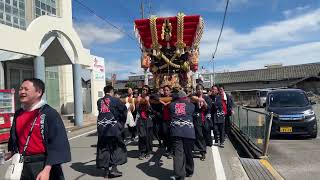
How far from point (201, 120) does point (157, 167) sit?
1.84 m

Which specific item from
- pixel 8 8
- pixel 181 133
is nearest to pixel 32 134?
pixel 181 133

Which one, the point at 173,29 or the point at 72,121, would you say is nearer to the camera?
the point at 173,29

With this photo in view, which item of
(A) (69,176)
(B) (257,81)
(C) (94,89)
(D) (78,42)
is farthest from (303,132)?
(B) (257,81)

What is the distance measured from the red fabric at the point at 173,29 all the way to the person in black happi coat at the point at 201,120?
366cm

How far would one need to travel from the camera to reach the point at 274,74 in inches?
2169

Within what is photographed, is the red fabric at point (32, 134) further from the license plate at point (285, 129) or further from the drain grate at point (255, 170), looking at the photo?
the license plate at point (285, 129)

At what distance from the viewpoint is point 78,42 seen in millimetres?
20078

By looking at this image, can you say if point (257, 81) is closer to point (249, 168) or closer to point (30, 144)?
point (249, 168)

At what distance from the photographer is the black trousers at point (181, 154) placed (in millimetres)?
6883

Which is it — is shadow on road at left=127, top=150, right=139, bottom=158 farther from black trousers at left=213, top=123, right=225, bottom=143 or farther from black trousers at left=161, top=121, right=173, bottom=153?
black trousers at left=213, top=123, right=225, bottom=143

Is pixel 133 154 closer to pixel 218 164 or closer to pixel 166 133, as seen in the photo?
pixel 166 133

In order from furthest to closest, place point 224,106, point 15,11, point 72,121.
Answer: point 72,121 → point 15,11 → point 224,106

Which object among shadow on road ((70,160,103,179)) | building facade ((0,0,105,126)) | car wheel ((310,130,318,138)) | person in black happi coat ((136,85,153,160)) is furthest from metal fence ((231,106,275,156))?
building facade ((0,0,105,126))

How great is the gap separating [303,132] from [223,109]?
9.75 feet
